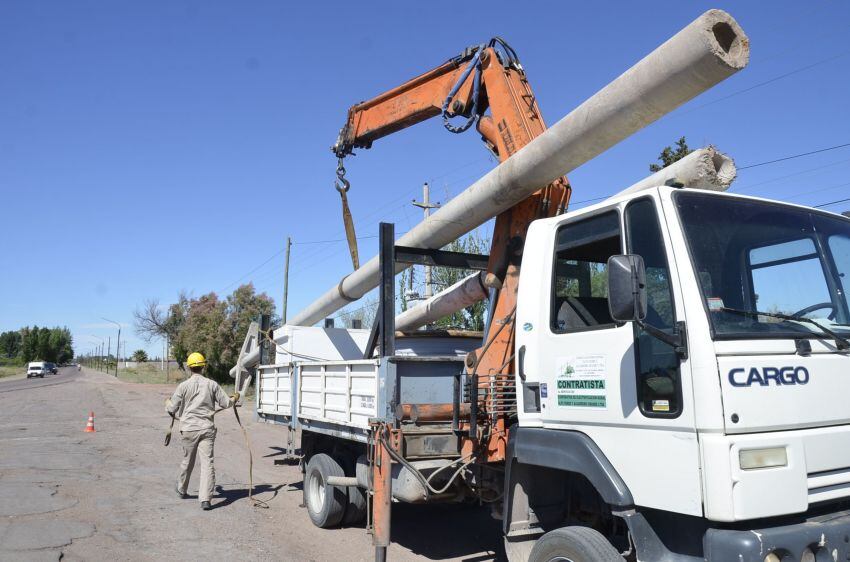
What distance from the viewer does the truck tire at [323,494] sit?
274 inches

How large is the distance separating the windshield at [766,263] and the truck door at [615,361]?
20cm

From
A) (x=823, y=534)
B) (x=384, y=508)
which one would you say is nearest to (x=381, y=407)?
(x=384, y=508)

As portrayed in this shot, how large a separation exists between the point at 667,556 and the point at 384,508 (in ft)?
8.13

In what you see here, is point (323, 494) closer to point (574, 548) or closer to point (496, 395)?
point (496, 395)

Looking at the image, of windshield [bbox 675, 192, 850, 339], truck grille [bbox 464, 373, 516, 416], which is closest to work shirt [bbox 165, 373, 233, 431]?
truck grille [bbox 464, 373, 516, 416]

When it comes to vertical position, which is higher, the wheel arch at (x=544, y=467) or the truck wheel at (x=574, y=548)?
the wheel arch at (x=544, y=467)

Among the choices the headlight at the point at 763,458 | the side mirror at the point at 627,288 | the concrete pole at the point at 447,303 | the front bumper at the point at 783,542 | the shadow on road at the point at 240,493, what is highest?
the concrete pole at the point at 447,303

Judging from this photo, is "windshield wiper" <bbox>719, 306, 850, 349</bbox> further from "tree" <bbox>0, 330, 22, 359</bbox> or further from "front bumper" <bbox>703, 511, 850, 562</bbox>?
"tree" <bbox>0, 330, 22, 359</bbox>

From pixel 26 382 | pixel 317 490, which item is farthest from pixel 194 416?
pixel 26 382

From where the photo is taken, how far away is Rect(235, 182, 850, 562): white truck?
3.00m

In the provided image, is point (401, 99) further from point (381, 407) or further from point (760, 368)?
point (760, 368)

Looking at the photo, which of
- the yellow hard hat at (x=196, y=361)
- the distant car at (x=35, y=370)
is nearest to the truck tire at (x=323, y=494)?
the yellow hard hat at (x=196, y=361)

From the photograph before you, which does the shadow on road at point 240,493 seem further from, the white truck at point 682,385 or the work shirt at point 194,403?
the white truck at point 682,385

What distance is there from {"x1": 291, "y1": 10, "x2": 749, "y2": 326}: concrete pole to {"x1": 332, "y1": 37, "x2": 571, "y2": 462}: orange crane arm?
0.31 m
